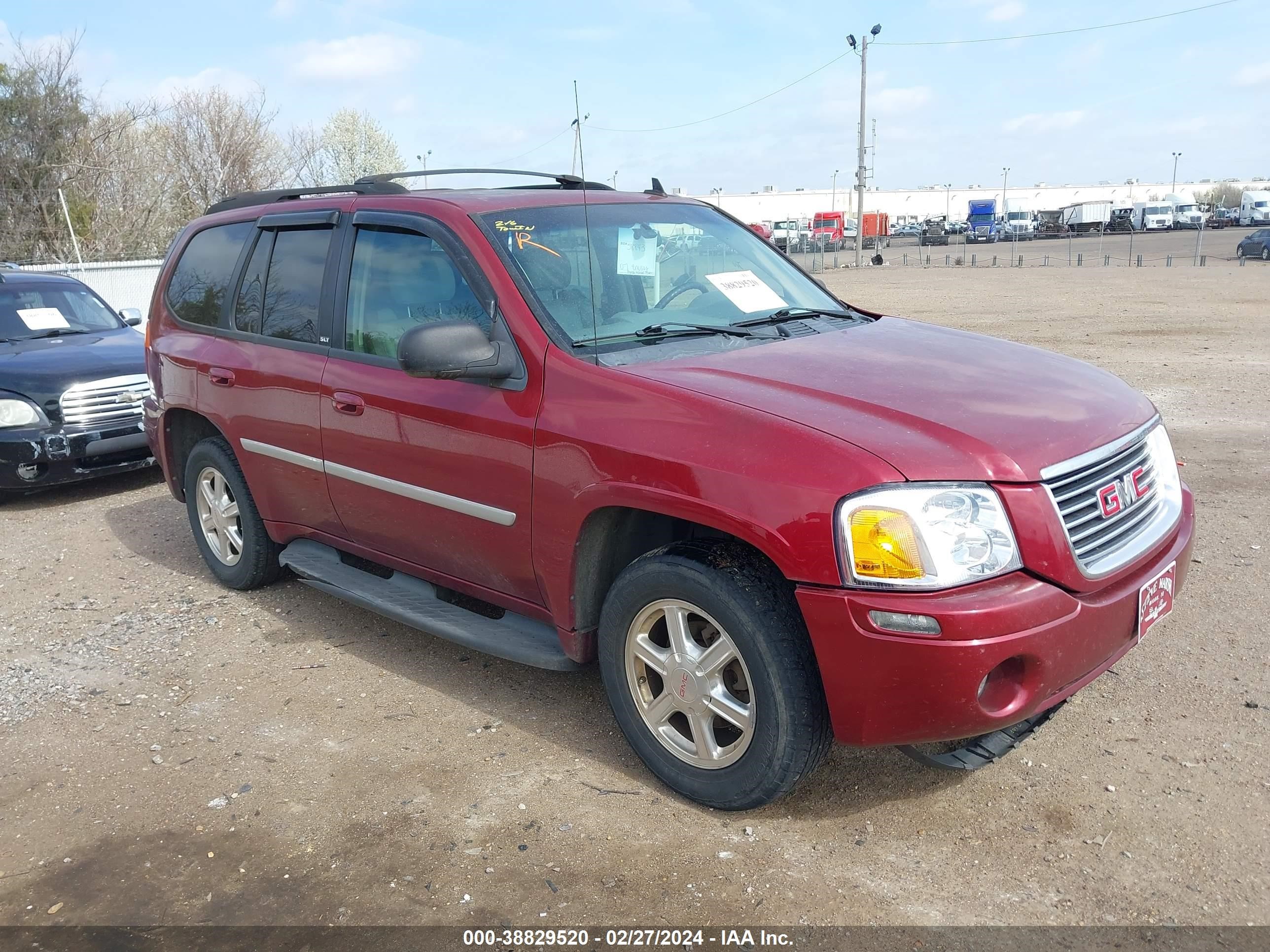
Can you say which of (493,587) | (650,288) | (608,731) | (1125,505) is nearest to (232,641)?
(493,587)

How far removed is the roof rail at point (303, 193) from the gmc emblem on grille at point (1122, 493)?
302 centimetres

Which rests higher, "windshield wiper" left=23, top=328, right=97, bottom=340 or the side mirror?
the side mirror

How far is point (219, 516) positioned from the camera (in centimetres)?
539

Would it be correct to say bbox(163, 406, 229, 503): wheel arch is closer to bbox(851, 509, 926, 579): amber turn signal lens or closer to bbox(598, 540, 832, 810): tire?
bbox(598, 540, 832, 810): tire

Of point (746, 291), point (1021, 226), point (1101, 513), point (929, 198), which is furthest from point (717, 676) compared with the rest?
point (929, 198)

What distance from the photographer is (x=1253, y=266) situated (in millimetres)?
31219

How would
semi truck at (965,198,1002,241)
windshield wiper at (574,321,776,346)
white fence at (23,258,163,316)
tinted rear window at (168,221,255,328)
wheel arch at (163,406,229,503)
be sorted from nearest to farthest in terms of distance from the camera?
windshield wiper at (574,321,776,346), tinted rear window at (168,221,255,328), wheel arch at (163,406,229,503), white fence at (23,258,163,316), semi truck at (965,198,1002,241)

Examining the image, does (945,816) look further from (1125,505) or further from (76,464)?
(76,464)

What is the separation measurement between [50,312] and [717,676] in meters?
7.90

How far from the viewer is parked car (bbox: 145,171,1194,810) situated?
9.09ft

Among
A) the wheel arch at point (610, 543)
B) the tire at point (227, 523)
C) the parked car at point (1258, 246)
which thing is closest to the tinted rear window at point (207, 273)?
the tire at point (227, 523)

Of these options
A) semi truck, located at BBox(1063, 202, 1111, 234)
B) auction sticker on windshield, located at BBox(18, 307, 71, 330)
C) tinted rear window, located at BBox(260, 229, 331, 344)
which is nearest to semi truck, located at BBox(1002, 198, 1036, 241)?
semi truck, located at BBox(1063, 202, 1111, 234)

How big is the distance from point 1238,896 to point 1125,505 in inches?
43.7

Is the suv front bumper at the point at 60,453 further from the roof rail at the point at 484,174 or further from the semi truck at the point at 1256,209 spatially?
the semi truck at the point at 1256,209
